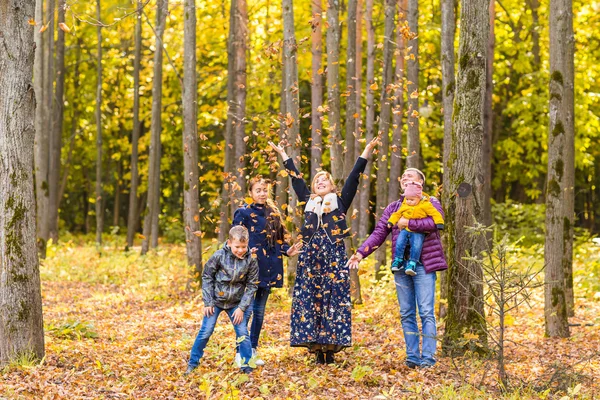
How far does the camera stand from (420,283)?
7750 millimetres

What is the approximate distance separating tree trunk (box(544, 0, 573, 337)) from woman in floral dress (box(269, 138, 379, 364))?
3.30 meters

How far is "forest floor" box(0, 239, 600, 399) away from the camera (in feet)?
22.4

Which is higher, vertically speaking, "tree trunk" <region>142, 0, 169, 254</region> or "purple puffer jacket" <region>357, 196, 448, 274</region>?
"tree trunk" <region>142, 0, 169, 254</region>

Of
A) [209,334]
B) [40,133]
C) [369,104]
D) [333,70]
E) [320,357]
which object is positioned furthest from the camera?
[40,133]

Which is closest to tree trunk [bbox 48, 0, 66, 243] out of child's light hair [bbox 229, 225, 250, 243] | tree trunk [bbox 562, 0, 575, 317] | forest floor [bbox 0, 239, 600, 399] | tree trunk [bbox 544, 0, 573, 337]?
forest floor [bbox 0, 239, 600, 399]

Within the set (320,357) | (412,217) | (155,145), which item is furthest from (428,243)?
(155,145)

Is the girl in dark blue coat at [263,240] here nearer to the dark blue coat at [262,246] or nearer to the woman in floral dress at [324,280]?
the dark blue coat at [262,246]

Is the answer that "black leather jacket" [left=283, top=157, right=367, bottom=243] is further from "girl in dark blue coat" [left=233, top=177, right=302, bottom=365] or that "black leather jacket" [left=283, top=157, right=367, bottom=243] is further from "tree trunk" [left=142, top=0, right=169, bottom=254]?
"tree trunk" [left=142, top=0, right=169, bottom=254]

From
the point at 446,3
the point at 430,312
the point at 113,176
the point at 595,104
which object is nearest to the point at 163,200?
the point at 113,176

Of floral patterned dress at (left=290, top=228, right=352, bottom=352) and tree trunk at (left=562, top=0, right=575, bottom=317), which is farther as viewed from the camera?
tree trunk at (left=562, top=0, right=575, bottom=317)

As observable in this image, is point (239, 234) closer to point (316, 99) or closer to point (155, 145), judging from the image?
point (316, 99)

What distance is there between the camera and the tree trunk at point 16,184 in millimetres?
7234

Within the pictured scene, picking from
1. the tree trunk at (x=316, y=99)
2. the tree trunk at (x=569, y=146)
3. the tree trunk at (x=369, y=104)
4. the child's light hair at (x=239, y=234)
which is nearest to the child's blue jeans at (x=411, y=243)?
the child's light hair at (x=239, y=234)

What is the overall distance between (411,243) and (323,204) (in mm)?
1003
